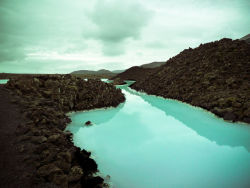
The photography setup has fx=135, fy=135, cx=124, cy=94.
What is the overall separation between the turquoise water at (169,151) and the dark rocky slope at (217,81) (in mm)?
1971

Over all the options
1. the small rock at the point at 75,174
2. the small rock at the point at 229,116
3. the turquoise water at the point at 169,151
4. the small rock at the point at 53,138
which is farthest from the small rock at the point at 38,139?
the small rock at the point at 229,116

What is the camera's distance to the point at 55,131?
744 cm

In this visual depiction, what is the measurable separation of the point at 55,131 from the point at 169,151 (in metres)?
6.17

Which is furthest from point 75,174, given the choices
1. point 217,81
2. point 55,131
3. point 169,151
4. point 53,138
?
point 217,81

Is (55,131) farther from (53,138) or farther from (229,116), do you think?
(229,116)

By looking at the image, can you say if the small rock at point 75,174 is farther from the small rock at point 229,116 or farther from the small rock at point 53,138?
the small rock at point 229,116

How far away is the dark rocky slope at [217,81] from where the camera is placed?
38.4 ft

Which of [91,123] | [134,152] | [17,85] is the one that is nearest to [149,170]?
[134,152]

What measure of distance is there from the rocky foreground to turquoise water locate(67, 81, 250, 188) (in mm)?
995

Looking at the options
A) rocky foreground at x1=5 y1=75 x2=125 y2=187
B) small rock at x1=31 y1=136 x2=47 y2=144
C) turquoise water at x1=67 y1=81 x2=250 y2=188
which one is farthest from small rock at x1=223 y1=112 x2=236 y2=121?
small rock at x1=31 y1=136 x2=47 y2=144

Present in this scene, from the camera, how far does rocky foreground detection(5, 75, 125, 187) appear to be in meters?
4.29

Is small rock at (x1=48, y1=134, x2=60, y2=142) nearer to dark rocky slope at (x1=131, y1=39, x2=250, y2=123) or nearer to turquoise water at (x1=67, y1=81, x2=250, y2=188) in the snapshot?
turquoise water at (x1=67, y1=81, x2=250, y2=188)

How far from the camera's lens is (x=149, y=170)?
17.6ft

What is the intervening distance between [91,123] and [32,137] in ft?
16.9
